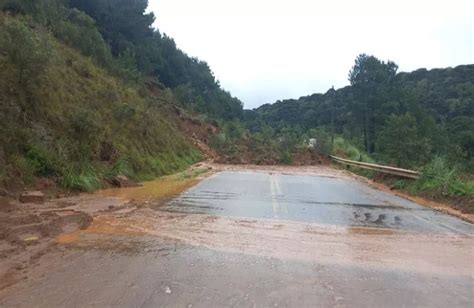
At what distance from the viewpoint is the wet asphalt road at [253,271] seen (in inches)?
207

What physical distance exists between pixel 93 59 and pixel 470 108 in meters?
50.2

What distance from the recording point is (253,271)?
639 cm

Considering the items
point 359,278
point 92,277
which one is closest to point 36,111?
point 92,277

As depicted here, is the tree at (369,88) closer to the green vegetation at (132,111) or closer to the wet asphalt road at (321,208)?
the green vegetation at (132,111)

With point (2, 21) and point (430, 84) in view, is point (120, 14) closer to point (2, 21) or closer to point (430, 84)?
point (2, 21)

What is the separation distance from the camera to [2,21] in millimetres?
20094

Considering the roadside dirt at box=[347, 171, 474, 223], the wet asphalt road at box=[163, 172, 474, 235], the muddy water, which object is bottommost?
the roadside dirt at box=[347, 171, 474, 223]

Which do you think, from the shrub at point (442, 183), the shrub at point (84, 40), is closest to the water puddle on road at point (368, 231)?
the shrub at point (442, 183)

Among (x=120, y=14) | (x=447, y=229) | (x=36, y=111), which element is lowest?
(x=447, y=229)

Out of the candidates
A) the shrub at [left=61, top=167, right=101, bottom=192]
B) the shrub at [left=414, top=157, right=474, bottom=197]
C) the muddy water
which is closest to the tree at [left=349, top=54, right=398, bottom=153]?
the shrub at [left=414, top=157, right=474, bottom=197]

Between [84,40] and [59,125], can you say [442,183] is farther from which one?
[84,40]

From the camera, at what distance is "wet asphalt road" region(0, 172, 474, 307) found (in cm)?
527

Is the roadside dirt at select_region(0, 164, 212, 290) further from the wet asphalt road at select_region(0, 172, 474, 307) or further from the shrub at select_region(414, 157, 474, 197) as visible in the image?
the shrub at select_region(414, 157, 474, 197)

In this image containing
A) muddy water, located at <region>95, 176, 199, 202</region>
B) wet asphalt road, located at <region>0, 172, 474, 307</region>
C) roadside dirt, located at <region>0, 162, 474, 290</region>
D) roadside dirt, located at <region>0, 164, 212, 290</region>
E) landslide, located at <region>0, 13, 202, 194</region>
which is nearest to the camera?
wet asphalt road, located at <region>0, 172, 474, 307</region>
